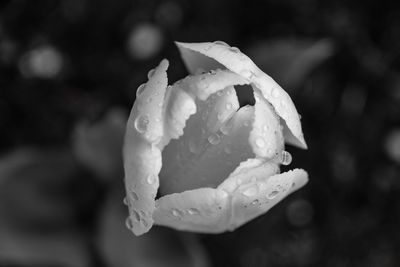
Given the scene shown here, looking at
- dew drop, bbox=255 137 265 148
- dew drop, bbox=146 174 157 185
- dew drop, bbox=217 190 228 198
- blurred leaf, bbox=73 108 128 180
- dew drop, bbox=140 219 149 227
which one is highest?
dew drop, bbox=255 137 265 148

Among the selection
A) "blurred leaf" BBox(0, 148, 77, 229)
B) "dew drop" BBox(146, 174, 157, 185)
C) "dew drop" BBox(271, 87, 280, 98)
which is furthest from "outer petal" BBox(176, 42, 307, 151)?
"blurred leaf" BBox(0, 148, 77, 229)

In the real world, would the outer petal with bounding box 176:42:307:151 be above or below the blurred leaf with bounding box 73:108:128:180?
above

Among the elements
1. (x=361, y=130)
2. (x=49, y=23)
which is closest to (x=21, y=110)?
(x=49, y=23)

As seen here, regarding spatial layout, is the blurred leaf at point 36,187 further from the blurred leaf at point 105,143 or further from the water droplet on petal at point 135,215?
the water droplet on petal at point 135,215

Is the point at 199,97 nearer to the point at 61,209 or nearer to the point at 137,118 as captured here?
the point at 137,118

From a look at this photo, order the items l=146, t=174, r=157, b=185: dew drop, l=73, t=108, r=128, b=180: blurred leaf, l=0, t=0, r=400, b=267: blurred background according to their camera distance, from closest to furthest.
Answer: l=146, t=174, r=157, b=185: dew drop
l=73, t=108, r=128, b=180: blurred leaf
l=0, t=0, r=400, b=267: blurred background

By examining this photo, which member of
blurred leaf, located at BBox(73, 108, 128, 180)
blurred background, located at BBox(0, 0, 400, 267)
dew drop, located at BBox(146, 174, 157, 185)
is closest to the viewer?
dew drop, located at BBox(146, 174, 157, 185)

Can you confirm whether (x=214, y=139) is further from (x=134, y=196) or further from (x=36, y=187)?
(x=36, y=187)

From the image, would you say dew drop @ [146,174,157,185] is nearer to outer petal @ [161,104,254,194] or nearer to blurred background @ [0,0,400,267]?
outer petal @ [161,104,254,194]

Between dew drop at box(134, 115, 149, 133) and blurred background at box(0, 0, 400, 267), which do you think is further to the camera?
blurred background at box(0, 0, 400, 267)
